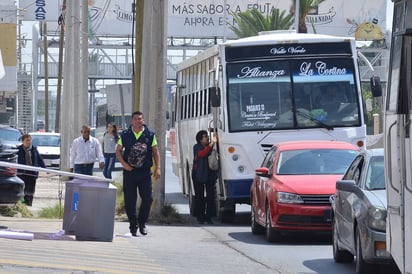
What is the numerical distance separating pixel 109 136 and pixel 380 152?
22.7 m

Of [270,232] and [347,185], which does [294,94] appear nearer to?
[270,232]

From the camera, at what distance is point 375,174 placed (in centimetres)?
1303

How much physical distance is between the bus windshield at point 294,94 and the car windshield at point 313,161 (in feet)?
8.13

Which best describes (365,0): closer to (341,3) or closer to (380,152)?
(341,3)

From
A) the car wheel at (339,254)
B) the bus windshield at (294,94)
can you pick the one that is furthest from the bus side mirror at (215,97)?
the car wheel at (339,254)

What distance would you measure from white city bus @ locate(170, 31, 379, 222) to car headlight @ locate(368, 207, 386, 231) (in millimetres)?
8540

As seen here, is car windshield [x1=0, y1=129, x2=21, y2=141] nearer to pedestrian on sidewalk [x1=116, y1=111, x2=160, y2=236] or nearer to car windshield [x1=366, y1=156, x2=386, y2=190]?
pedestrian on sidewalk [x1=116, y1=111, x2=160, y2=236]

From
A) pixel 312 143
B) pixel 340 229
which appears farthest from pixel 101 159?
pixel 340 229

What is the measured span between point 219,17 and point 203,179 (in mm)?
47590

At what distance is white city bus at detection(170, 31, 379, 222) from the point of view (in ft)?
66.4

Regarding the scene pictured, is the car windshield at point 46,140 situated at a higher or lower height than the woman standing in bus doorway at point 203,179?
higher

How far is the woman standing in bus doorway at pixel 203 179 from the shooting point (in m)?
20.5

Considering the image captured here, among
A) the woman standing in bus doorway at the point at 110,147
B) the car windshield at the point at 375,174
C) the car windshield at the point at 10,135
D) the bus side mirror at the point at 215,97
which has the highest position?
the bus side mirror at the point at 215,97

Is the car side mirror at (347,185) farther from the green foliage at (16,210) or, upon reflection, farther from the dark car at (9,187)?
the green foliage at (16,210)
